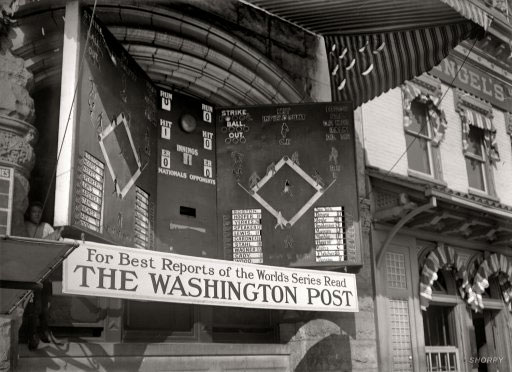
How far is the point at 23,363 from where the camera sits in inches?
243

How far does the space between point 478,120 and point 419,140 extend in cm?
213

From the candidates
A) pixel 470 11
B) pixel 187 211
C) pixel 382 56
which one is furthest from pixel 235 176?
pixel 470 11

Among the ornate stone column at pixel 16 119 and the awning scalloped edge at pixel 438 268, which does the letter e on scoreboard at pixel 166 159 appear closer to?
the ornate stone column at pixel 16 119

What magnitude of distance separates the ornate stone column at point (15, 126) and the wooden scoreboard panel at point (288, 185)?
289 cm

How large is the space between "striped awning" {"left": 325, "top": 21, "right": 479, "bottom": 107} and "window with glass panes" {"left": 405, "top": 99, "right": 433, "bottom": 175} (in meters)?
2.77

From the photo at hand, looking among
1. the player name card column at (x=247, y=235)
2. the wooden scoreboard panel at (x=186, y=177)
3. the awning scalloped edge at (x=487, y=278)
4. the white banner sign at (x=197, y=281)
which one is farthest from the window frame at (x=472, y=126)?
the wooden scoreboard panel at (x=186, y=177)

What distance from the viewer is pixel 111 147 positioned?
6.98m

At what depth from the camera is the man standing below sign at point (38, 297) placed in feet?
21.4

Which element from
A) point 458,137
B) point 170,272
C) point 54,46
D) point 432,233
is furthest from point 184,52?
point 458,137

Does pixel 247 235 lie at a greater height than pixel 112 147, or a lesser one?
lesser

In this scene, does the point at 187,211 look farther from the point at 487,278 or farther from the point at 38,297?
the point at 487,278

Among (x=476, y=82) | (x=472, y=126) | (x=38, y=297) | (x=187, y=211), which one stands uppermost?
(x=476, y=82)

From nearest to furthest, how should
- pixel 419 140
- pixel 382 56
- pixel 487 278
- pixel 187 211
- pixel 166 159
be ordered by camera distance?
pixel 166 159, pixel 187 211, pixel 382 56, pixel 487 278, pixel 419 140

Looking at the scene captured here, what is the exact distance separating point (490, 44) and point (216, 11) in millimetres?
8412
